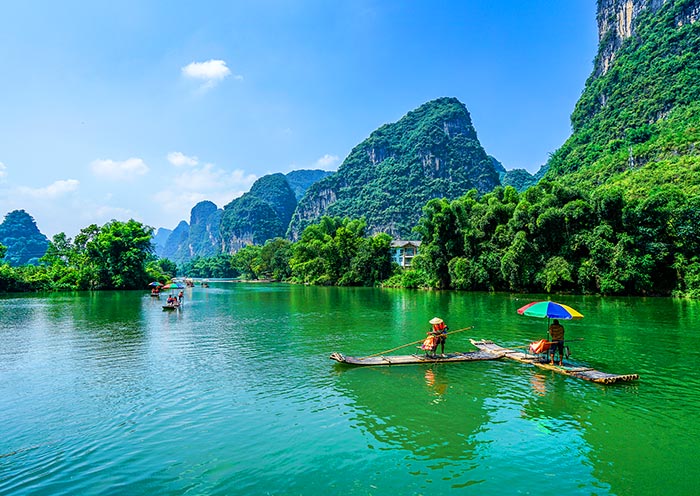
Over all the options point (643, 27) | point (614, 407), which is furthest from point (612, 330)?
point (643, 27)

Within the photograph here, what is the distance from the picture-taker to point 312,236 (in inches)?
4038

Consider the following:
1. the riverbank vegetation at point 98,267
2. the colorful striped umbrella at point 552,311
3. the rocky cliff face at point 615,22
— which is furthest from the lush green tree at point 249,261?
the rocky cliff face at point 615,22

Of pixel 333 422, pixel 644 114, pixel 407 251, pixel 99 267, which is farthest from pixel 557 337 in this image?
pixel 644 114

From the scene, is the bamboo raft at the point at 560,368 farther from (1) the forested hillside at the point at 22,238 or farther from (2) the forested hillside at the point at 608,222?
(1) the forested hillside at the point at 22,238

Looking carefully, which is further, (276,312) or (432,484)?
(276,312)

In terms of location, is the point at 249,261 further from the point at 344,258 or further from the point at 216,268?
the point at 344,258

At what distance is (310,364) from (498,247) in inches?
1710

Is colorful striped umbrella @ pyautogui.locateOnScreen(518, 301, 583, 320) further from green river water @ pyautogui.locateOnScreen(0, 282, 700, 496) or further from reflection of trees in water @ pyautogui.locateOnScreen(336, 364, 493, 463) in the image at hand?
reflection of trees in water @ pyautogui.locateOnScreen(336, 364, 493, 463)

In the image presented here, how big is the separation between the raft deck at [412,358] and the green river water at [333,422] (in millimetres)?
286

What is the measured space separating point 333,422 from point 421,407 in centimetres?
239

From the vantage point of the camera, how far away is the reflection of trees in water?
8.88m

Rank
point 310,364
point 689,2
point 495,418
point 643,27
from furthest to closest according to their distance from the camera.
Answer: point 643,27 < point 689,2 < point 310,364 < point 495,418

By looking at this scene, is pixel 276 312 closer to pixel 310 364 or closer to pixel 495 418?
pixel 310 364

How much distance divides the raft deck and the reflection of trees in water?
258 mm
